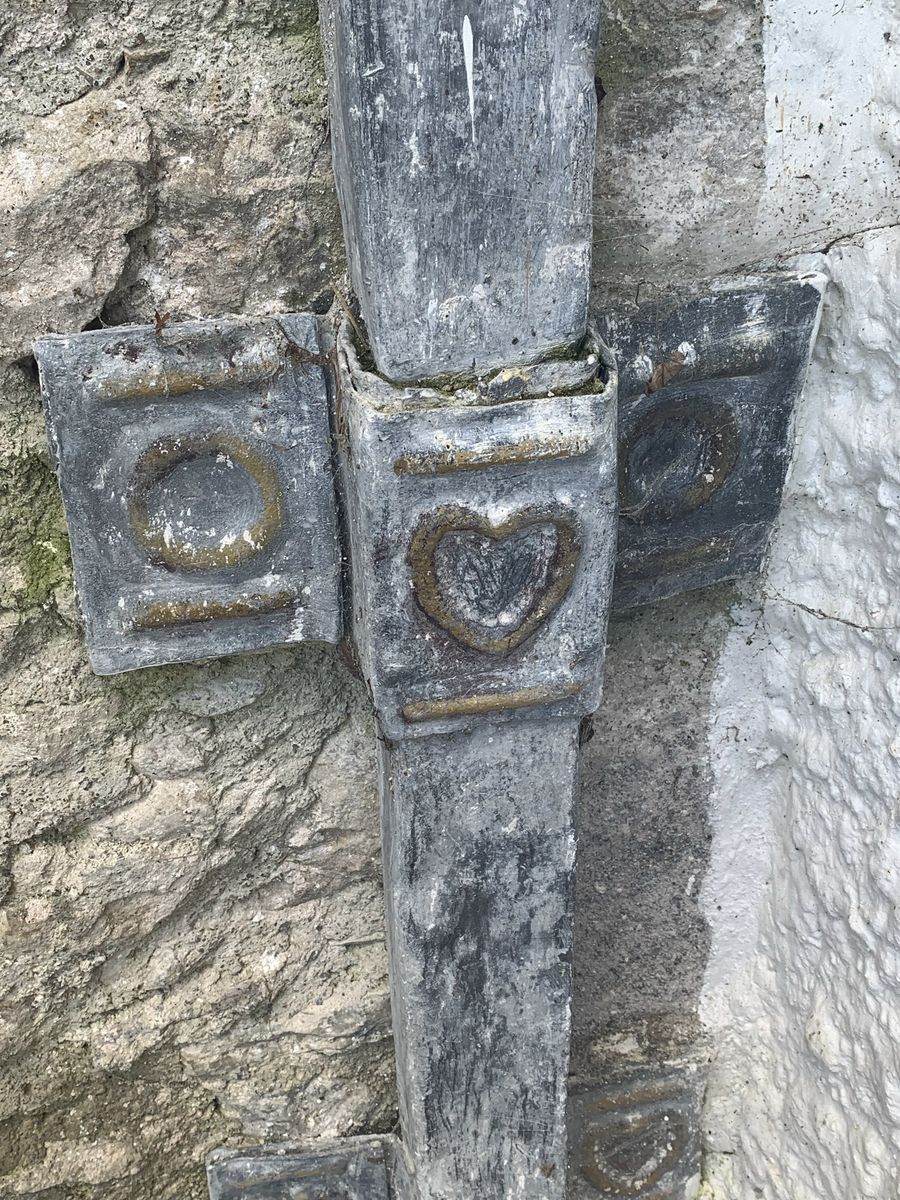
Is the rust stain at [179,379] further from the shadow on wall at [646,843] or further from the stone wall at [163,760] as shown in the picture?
the shadow on wall at [646,843]

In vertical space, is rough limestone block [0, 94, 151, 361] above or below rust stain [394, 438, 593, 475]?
above

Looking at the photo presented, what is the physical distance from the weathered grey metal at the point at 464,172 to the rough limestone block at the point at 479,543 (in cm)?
4

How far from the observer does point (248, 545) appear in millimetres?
1114

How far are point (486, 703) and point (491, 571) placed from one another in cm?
13

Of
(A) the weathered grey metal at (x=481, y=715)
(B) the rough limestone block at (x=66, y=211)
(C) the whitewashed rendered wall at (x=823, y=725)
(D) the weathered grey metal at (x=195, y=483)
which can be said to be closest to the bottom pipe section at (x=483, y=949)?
(A) the weathered grey metal at (x=481, y=715)

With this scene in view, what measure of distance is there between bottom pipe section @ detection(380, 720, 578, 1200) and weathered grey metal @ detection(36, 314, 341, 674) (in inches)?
8.1

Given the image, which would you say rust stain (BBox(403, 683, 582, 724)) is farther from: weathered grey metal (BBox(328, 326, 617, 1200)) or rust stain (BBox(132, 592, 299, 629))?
rust stain (BBox(132, 592, 299, 629))

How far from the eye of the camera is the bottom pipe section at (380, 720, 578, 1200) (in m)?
1.18

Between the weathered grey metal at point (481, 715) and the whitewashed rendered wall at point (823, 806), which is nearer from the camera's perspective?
the weathered grey metal at point (481, 715)

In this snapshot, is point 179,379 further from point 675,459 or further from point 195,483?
point 675,459

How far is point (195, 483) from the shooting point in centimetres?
109

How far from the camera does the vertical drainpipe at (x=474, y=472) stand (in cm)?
89

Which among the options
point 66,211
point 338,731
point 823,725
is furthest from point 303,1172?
point 66,211

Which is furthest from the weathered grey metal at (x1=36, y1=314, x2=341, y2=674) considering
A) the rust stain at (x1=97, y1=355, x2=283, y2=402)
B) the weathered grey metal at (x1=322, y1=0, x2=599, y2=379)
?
the weathered grey metal at (x1=322, y1=0, x2=599, y2=379)
